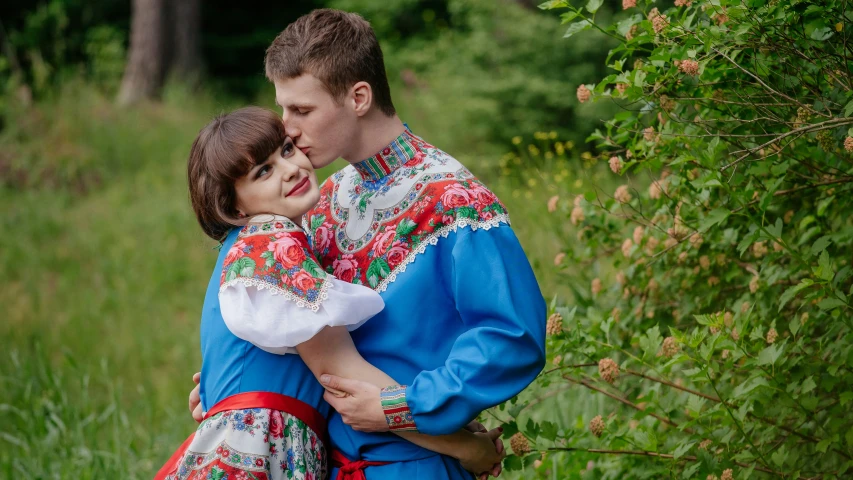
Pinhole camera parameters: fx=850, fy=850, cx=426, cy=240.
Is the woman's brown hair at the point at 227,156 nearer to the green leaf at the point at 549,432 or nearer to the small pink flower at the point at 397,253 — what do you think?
the small pink flower at the point at 397,253

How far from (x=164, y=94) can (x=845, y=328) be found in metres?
9.89

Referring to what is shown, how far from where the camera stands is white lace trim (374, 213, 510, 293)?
1.95 metres

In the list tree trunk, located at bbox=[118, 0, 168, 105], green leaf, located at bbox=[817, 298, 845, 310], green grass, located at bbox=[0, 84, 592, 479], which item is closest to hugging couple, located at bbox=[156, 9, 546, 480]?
green grass, located at bbox=[0, 84, 592, 479]

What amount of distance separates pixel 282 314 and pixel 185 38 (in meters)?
10.5

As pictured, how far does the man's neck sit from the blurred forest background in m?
0.87

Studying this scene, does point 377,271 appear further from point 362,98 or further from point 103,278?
point 103,278

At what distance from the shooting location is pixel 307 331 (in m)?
1.85

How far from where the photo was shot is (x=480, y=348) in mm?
1857

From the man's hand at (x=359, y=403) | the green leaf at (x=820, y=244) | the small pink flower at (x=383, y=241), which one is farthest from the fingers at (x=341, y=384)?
the green leaf at (x=820, y=244)

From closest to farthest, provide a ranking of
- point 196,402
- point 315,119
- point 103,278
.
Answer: point 315,119 < point 196,402 < point 103,278

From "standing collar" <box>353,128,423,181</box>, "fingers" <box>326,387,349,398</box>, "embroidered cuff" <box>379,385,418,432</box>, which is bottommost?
"embroidered cuff" <box>379,385,418,432</box>

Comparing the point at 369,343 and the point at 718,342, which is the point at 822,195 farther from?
the point at 369,343

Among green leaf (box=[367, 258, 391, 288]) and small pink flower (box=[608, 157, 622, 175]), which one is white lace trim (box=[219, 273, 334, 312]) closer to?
green leaf (box=[367, 258, 391, 288])

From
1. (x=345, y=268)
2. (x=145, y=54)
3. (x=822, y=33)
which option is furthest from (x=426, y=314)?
(x=145, y=54)
